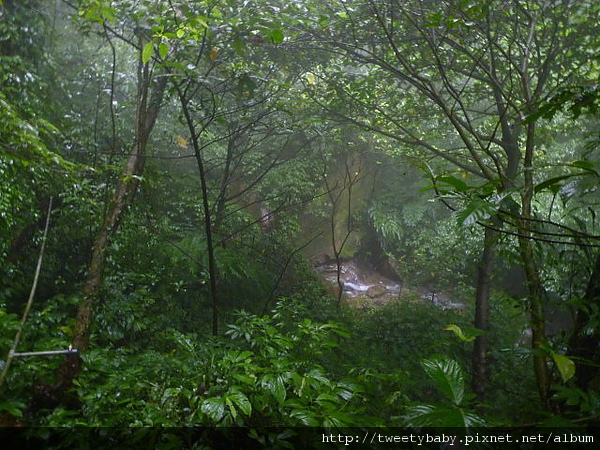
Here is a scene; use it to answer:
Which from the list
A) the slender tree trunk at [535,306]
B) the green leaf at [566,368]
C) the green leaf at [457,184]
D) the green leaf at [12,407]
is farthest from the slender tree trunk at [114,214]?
the green leaf at [566,368]

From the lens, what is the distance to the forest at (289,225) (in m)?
1.67

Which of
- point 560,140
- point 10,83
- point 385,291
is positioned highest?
point 560,140

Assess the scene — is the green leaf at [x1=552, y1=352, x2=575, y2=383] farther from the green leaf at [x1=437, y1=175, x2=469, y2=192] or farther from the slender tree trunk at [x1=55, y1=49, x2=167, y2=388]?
the slender tree trunk at [x1=55, y1=49, x2=167, y2=388]

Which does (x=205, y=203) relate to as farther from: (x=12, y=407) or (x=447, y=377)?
(x=447, y=377)

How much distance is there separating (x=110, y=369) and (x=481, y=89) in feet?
15.2

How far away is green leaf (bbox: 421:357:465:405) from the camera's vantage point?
1.12 m

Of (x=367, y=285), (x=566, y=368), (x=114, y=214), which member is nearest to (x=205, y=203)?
(x=114, y=214)

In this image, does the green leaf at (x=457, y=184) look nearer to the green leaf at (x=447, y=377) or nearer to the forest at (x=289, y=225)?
the forest at (x=289, y=225)

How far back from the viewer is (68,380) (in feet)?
6.87

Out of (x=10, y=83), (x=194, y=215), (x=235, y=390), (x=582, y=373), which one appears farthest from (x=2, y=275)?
(x=582, y=373)

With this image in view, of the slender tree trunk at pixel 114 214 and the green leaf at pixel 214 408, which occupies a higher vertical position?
the slender tree trunk at pixel 114 214

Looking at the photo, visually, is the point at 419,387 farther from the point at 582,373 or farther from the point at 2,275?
the point at 2,275

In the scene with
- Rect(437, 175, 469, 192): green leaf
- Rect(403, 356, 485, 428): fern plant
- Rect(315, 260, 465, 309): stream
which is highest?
Rect(437, 175, 469, 192): green leaf

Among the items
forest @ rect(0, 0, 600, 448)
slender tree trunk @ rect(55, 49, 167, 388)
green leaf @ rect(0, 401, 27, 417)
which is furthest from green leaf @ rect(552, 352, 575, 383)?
slender tree trunk @ rect(55, 49, 167, 388)
